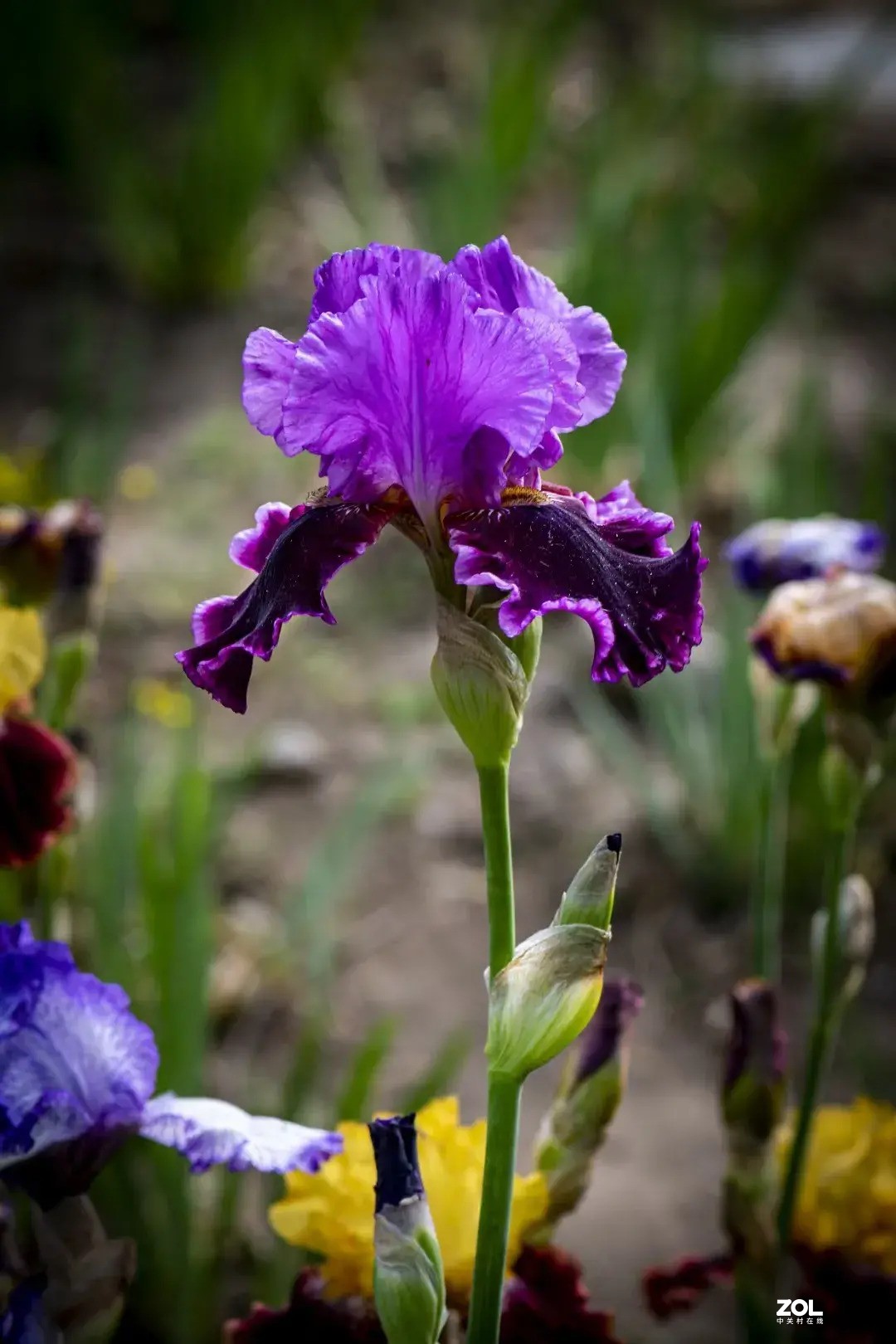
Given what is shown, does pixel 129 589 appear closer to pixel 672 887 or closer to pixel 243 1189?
pixel 672 887

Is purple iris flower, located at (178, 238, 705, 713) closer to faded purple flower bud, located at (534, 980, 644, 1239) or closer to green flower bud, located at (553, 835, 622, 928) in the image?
green flower bud, located at (553, 835, 622, 928)

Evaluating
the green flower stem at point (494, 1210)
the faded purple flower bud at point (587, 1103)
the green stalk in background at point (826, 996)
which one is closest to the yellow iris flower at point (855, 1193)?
the green stalk in background at point (826, 996)

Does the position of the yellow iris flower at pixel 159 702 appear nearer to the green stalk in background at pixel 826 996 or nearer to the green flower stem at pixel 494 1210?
the green stalk in background at pixel 826 996

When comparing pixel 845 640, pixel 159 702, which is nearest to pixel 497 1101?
pixel 845 640

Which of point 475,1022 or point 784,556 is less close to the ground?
point 784,556

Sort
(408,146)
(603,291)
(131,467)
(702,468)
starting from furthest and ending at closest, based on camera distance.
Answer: (408,146), (131,467), (702,468), (603,291)

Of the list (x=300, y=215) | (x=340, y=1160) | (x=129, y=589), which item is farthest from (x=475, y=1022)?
(x=300, y=215)
